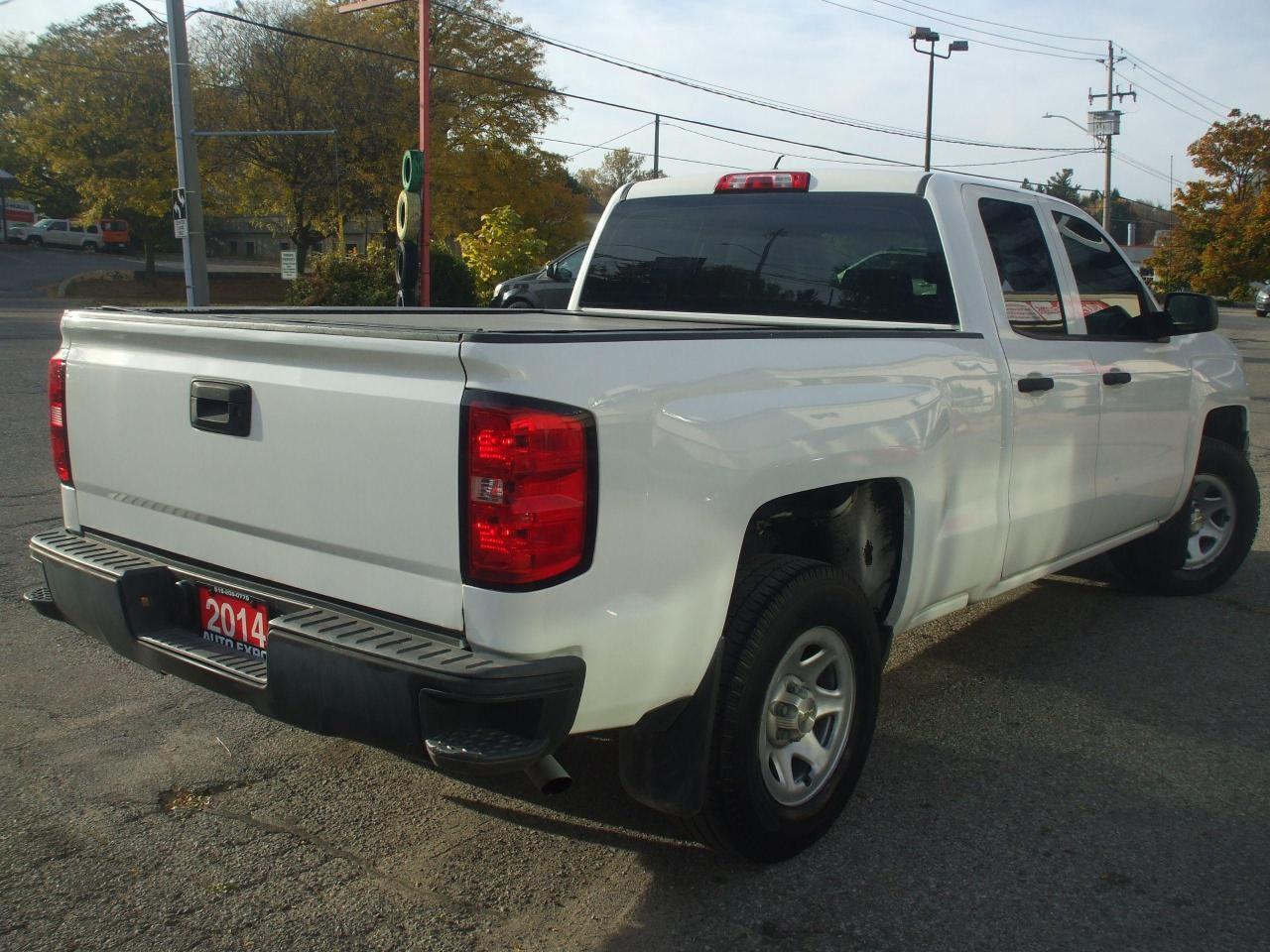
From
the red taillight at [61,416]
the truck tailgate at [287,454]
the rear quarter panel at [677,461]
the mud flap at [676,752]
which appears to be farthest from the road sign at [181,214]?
the mud flap at [676,752]

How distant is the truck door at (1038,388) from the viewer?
4020 millimetres

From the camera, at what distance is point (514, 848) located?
3232mm

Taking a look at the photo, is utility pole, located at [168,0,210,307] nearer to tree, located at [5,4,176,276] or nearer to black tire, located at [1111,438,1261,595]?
black tire, located at [1111,438,1261,595]

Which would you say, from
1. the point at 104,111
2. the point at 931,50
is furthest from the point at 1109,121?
the point at 104,111

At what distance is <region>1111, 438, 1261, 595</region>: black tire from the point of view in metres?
5.62

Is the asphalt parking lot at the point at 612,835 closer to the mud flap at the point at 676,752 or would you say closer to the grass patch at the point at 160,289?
the mud flap at the point at 676,752

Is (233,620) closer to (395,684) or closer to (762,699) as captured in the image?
(395,684)

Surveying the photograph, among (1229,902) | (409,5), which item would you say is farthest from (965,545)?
(409,5)

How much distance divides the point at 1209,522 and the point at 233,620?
16.3ft

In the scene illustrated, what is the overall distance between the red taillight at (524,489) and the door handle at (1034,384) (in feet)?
6.85

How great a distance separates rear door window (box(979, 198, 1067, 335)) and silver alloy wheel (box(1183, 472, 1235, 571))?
1.97 meters

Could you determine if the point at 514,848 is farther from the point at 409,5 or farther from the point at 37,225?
the point at 37,225

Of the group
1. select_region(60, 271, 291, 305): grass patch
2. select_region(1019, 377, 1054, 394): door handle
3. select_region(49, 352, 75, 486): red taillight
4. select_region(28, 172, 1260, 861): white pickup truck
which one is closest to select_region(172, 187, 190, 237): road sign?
select_region(60, 271, 291, 305): grass patch

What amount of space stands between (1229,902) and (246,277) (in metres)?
52.0
